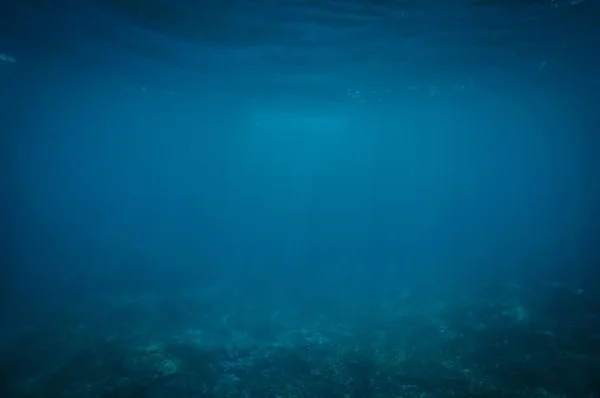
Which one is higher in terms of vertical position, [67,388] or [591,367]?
[591,367]

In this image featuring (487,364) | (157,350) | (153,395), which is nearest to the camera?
(153,395)

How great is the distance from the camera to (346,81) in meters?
25.3

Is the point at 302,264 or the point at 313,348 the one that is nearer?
the point at 313,348

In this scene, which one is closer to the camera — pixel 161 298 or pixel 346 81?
pixel 161 298

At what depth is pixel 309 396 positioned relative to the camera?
39.8 feet

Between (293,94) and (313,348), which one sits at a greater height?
(293,94)

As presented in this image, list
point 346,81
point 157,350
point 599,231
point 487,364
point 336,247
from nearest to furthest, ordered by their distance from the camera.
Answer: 1. point 487,364
2. point 157,350
3. point 346,81
4. point 599,231
5. point 336,247

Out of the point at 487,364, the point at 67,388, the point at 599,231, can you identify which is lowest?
the point at 67,388

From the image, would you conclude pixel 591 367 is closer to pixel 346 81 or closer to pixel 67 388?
pixel 67 388

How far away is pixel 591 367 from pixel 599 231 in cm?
3631

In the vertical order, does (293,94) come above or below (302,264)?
above

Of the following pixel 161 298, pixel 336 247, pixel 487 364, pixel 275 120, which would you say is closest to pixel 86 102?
pixel 275 120

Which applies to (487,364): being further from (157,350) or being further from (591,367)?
(157,350)

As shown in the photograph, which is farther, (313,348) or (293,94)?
(293,94)
